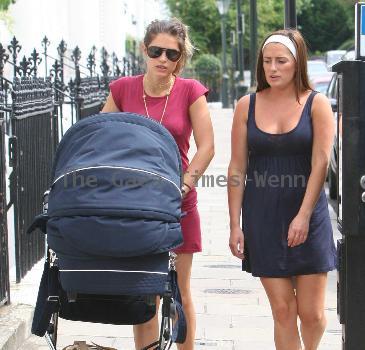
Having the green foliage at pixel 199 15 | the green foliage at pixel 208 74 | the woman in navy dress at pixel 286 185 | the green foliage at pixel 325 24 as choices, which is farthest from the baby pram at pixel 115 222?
the green foliage at pixel 325 24

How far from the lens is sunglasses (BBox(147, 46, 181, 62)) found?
5.07 m

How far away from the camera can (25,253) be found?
796 centimetres

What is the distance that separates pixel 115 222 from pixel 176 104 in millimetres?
1238

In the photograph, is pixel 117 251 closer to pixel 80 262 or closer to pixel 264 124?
pixel 80 262

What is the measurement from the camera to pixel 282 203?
4.89 meters

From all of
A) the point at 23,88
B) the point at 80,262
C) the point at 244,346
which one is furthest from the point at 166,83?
the point at 23,88

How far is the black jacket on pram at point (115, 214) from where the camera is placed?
161 inches

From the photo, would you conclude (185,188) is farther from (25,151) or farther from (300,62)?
(25,151)

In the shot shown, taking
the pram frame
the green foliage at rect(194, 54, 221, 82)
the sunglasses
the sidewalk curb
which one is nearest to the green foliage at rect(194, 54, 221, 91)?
the green foliage at rect(194, 54, 221, 82)

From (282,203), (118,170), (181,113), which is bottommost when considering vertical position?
(282,203)

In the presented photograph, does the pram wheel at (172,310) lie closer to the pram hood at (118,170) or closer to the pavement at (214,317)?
the pram hood at (118,170)

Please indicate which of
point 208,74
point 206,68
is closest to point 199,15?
point 206,68

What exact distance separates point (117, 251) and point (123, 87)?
1.45 meters

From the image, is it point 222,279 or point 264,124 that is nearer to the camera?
point 264,124
